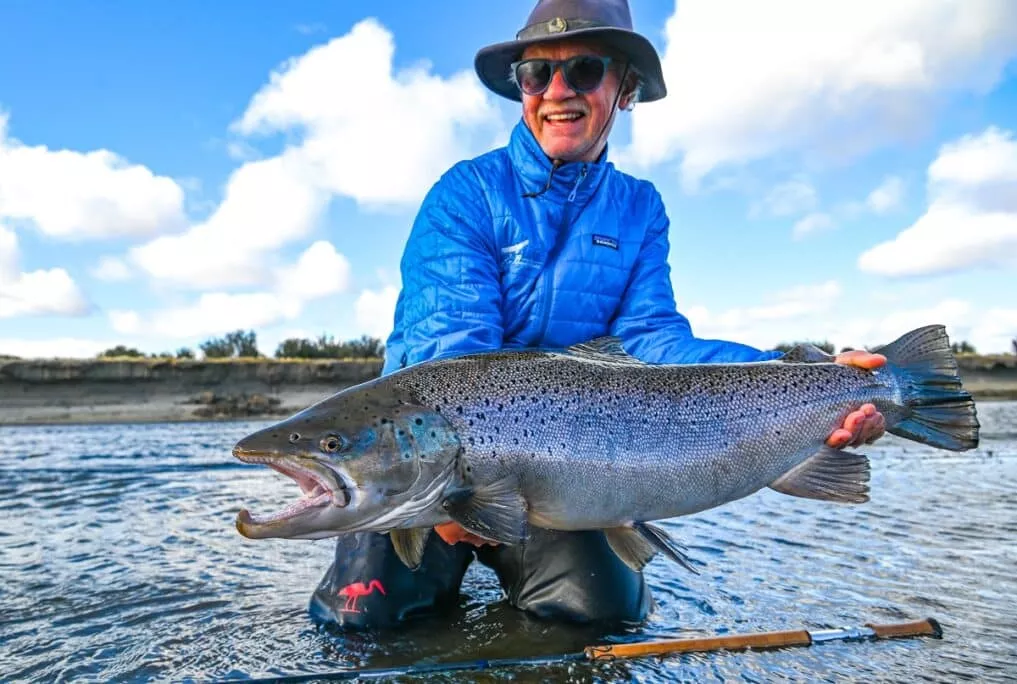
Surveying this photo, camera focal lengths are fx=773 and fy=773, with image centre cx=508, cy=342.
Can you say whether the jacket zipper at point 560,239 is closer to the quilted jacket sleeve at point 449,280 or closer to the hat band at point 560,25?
the quilted jacket sleeve at point 449,280

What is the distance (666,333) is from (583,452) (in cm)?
135

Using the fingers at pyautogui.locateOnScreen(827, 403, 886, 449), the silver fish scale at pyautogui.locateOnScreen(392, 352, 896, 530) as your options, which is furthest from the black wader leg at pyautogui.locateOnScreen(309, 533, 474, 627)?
the fingers at pyautogui.locateOnScreen(827, 403, 886, 449)

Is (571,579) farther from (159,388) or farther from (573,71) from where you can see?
(159,388)

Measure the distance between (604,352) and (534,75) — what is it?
5.48 ft

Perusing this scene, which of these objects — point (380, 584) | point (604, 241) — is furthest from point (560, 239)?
point (380, 584)

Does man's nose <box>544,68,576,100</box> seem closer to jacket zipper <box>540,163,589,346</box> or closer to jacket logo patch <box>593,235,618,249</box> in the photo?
jacket zipper <box>540,163,589,346</box>

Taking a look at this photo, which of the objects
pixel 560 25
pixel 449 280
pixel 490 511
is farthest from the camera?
pixel 560 25

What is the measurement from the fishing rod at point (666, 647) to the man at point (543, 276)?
54 centimetres

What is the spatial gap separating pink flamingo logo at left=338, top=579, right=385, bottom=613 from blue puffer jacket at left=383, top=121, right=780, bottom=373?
1.05 metres

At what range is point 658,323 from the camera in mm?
4176

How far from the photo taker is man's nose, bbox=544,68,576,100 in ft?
13.4

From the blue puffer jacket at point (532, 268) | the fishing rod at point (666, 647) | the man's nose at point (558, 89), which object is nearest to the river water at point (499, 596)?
the fishing rod at point (666, 647)

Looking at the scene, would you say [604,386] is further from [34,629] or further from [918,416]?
[34,629]

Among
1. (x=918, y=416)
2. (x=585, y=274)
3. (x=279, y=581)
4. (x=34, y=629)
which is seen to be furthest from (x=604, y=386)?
(x=34, y=629)
